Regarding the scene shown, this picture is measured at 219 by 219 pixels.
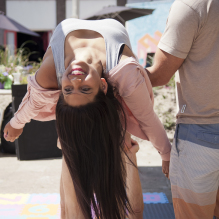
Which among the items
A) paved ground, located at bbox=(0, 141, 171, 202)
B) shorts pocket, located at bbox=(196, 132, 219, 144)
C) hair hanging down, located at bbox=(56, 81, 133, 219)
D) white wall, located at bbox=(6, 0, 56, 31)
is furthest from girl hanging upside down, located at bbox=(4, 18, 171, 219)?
white wall, located at bbox=(6, 0, 56, 31)

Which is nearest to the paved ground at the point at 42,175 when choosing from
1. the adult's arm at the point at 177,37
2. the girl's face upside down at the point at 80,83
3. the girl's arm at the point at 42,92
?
the girl's arm at the point at 42,92

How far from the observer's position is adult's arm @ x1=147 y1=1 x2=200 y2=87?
1546 millimetres

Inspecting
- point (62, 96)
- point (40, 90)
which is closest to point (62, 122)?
point (62, 96)

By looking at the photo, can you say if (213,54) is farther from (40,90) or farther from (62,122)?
(40,90)

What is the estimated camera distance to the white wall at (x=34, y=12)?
12.5 m

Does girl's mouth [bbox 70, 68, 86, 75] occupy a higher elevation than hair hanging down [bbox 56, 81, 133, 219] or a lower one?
higher

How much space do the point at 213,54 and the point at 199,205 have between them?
0.84 meters

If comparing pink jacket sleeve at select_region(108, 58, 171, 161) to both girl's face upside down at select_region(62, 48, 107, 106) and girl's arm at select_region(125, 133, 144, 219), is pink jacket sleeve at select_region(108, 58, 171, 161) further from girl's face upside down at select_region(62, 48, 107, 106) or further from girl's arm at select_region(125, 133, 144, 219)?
girl's arm at select_region(125, 133, 144, 219)

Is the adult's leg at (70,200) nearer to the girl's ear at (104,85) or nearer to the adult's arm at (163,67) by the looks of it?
the girl's ear at (104,85)

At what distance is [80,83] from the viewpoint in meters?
1.50

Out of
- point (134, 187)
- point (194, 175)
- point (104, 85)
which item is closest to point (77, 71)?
point (104, 85)

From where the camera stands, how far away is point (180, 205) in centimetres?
173

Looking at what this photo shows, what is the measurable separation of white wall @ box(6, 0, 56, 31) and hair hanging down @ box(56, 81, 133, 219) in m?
11.8

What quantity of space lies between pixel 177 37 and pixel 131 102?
429 mm
